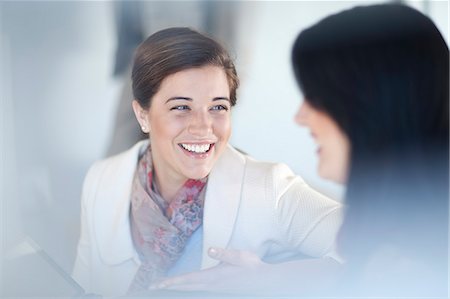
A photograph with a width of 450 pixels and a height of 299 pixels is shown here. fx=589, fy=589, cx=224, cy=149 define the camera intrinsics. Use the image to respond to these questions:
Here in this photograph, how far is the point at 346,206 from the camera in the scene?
144cm

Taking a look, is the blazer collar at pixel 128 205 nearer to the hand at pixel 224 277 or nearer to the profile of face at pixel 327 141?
the hand at pixel 224 277

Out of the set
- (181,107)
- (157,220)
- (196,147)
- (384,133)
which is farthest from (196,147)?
(384,133)

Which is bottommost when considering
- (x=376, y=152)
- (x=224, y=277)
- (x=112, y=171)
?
(x=224, y=277)

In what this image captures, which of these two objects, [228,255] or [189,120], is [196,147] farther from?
[228,255]

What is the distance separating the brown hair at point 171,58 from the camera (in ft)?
4.62

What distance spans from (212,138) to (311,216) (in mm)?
312

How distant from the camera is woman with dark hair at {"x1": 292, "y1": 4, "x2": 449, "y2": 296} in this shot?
52.7 inches

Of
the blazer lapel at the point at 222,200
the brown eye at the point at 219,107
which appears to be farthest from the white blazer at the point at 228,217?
the brown eye at the point at 219,107

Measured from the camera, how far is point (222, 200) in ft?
4.90

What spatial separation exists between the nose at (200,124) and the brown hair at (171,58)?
74 mm

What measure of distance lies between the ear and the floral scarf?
64 mm

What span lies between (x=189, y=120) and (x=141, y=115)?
0.43ft

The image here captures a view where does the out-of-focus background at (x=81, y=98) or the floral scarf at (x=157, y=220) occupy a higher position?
the out-of-focus background at (x=81, y=98)

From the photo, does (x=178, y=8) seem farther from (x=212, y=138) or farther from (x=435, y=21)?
(x=435, y=21)
